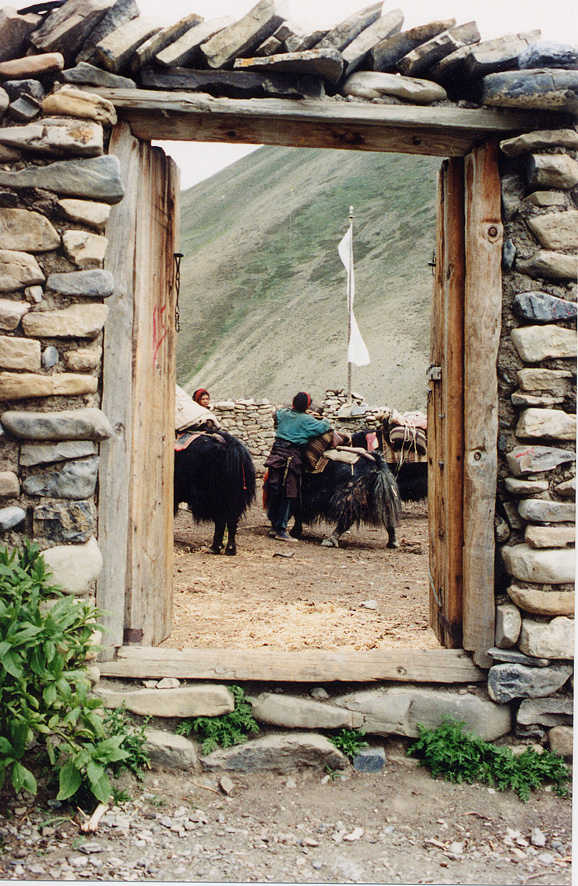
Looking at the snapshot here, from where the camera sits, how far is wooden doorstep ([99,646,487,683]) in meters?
2.74

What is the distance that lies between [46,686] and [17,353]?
1.19m

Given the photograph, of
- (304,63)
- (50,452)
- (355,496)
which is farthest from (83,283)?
(355,496)

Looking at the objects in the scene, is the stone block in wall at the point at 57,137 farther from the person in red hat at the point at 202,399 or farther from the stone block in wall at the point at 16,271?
the person in red hat at the point at 202,399

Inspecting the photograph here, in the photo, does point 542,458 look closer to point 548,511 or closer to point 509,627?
point 548,511

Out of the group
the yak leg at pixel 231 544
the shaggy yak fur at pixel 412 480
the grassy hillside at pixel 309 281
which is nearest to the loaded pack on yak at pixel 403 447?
the shaggy yak fur at pixel 412 480

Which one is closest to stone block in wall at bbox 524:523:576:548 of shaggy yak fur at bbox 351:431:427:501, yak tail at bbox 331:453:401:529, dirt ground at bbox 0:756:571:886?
dirt ground at bbox 0:756:571:886

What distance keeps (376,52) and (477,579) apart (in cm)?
218

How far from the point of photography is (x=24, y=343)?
2.51 metres

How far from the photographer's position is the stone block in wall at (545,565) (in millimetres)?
2648

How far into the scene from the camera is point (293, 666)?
2777 millimetres

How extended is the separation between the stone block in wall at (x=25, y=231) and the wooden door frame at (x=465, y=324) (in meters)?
0.31

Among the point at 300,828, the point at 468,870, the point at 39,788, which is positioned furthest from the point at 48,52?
the point at 468,870

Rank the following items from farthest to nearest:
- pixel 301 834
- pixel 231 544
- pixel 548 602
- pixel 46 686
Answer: pixel 231 544 < pixel 548 602 < pixel 301 834 < pixel 46 686

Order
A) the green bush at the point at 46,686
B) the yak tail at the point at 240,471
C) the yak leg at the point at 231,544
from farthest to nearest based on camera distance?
1. the yak leg at the point at 231,544
2. the yak tail at the point at 240,471
3. the green bush at the point at 46,686
